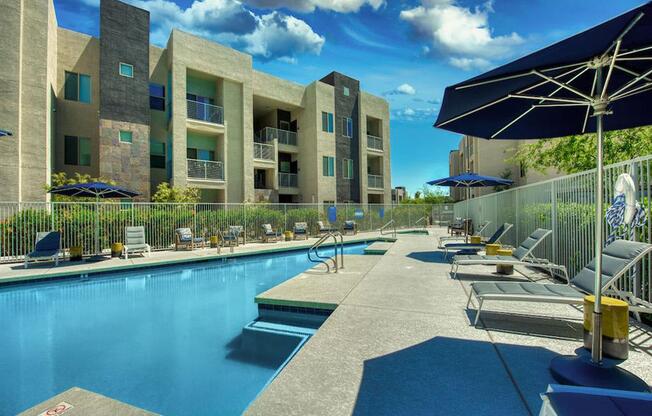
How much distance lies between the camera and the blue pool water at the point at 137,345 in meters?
3.51

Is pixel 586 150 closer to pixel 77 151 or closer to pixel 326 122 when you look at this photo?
pixel 326 122

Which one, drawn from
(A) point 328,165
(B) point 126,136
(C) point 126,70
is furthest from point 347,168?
(C) point 126,70

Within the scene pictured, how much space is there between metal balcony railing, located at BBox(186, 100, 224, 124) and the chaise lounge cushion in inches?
705

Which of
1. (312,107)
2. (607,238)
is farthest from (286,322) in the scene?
(312,107)

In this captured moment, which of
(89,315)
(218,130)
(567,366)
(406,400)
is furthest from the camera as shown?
(218,130)

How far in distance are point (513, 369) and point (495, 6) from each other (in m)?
12.3

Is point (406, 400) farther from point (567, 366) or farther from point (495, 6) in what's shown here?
point (495, 6)

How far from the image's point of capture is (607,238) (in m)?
4.69

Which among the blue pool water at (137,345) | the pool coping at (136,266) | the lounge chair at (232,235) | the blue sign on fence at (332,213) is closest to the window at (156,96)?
the lounge chair at (232,235)

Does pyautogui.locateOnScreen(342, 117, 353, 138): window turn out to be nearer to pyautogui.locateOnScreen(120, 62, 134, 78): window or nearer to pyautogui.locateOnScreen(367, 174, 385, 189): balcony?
pyautogui.locateOnScreen(367, 174, 385, 189): balcony

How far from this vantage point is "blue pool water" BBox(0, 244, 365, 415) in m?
3.51

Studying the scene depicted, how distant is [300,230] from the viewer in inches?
691

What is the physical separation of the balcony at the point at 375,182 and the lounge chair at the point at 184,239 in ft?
53.6

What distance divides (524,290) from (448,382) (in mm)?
1748
